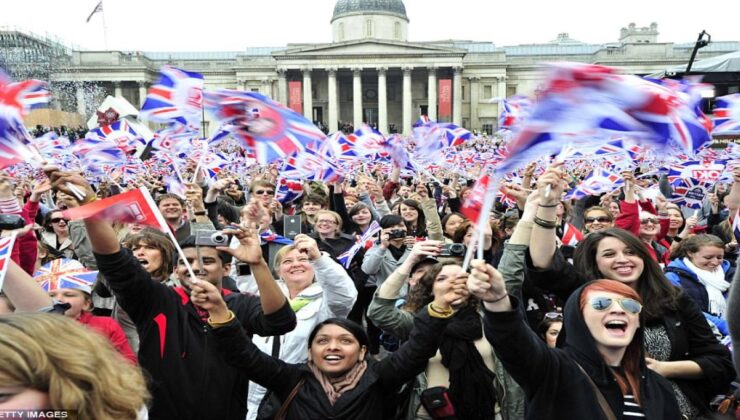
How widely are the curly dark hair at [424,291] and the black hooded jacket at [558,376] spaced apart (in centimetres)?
111

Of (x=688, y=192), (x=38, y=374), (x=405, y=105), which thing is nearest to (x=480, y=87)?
(x=405, y=105)

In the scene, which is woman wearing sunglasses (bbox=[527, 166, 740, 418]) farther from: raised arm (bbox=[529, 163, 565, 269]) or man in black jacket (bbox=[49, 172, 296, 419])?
man in black jacket (bbox=[49, 172, 296, 419])

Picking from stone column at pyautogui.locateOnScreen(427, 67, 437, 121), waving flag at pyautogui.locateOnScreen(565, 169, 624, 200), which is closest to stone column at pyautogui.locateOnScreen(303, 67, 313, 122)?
stone column at pyautogui.locateOnScreen(427, 67, 437, 121)

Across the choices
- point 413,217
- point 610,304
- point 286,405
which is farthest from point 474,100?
point 610,304

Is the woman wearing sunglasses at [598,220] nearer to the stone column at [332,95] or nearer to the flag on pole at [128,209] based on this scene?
the flag on pole at [128,209]

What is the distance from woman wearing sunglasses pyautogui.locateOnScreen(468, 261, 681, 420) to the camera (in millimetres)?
2236

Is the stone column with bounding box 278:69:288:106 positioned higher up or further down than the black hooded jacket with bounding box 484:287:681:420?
higher up

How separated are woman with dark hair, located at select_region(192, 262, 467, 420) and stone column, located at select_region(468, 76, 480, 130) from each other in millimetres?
63575

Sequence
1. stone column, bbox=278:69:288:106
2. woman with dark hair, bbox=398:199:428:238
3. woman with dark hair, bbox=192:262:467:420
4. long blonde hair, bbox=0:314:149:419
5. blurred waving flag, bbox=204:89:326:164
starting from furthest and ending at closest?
1. stone column, bbox=278:69:288:106
2. woman with dark hair, bbox=398:199:428:238
3. blurred waving flag, bbox=204:89:326:164
4. woman with dark hair, bbox=192:262:467:420
5. long blonde hair, bbox=0:314:149:419

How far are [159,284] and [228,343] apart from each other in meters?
0.59

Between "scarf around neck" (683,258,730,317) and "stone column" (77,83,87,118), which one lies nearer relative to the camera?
"scarf around neck" (683,258,730,317)

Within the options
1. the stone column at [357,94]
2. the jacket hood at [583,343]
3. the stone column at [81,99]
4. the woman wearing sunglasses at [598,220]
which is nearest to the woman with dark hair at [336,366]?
the jacket hood at [583,343]

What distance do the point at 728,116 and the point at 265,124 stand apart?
4.44 m

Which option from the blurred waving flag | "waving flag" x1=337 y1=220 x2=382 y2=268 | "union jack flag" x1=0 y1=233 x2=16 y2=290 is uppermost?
the blurred waving flag
